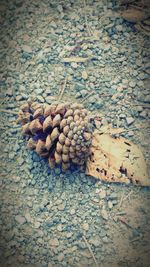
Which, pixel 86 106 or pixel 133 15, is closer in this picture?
pixel 86 106

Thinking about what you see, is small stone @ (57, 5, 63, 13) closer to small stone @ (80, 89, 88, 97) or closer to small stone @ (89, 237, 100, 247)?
small stone @ (80, 89, 88, 97)

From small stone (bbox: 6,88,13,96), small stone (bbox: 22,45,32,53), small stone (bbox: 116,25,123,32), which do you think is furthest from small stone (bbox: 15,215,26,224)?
small stone (bbox: 116,25,123,32)

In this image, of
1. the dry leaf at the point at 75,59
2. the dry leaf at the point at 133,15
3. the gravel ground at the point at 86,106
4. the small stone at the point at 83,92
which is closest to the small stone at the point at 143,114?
the gravel ground at the point at 86,106

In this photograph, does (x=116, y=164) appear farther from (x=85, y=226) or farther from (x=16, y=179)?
(x=16, y=179)

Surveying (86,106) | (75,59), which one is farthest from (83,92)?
(75,59)

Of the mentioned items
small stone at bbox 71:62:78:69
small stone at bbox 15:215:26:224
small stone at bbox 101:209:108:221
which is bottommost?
small stone at bbox 15:215:26:224

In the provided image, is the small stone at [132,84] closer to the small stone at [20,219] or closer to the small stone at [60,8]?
the small stone at [60,8]

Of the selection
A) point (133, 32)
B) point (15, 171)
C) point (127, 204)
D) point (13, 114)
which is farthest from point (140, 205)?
point (133, 32)
